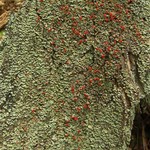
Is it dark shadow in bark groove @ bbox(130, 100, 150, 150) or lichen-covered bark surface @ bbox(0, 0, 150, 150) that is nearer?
lichen-covered bark surface @ bbox(0, 0, 150, 150)

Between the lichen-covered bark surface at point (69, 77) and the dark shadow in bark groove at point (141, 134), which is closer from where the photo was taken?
the lichen-covered bark surface at point (69, 77)

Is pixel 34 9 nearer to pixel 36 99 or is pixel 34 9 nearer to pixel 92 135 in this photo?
pixel 36 99

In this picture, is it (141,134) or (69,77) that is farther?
(141,134)

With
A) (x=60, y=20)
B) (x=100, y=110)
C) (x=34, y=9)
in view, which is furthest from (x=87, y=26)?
(x=100, y=110)

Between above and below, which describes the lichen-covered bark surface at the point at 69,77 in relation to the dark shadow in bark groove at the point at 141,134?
above

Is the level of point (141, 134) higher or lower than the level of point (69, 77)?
lower

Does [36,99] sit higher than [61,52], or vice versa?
[61,52]

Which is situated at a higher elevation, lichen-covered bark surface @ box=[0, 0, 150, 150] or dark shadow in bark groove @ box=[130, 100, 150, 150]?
lichen-covered bark surface @ box=[0, 0, 150, 150]

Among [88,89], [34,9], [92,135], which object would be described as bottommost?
[92,135]
